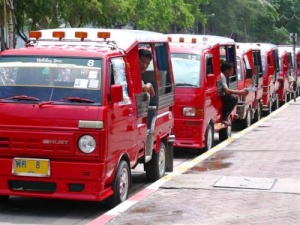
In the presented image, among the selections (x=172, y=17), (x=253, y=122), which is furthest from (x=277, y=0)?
(x=253, y=122)

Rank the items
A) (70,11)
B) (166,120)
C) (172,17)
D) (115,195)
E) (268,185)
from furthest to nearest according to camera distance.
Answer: (172,17) < (70,11) < (166,120) < (268,185) < (115,195)

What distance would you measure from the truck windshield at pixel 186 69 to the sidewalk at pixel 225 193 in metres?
1.39

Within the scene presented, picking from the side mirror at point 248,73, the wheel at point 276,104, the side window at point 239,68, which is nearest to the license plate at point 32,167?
the side window at point 239,68

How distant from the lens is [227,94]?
53.9ft

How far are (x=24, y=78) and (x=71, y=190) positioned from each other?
4.86ft

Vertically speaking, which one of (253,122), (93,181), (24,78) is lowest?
(253,122)

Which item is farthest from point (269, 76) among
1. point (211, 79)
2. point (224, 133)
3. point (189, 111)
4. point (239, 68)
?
point (189, 111)

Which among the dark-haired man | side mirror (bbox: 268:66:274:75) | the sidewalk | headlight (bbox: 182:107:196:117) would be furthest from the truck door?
side mirror (bbox: 268:66:274:75)

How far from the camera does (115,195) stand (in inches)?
367

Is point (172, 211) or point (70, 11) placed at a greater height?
point (70, 11)

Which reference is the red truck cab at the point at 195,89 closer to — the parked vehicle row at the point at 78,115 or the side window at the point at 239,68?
the parked vehicle row at the point at 78,115

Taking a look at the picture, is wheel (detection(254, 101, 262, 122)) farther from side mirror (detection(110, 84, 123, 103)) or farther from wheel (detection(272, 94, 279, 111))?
side mirror (detection(110, 84, 123, 103))

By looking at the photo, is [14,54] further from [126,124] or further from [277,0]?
[277,0]

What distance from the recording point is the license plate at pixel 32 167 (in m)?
8.78
